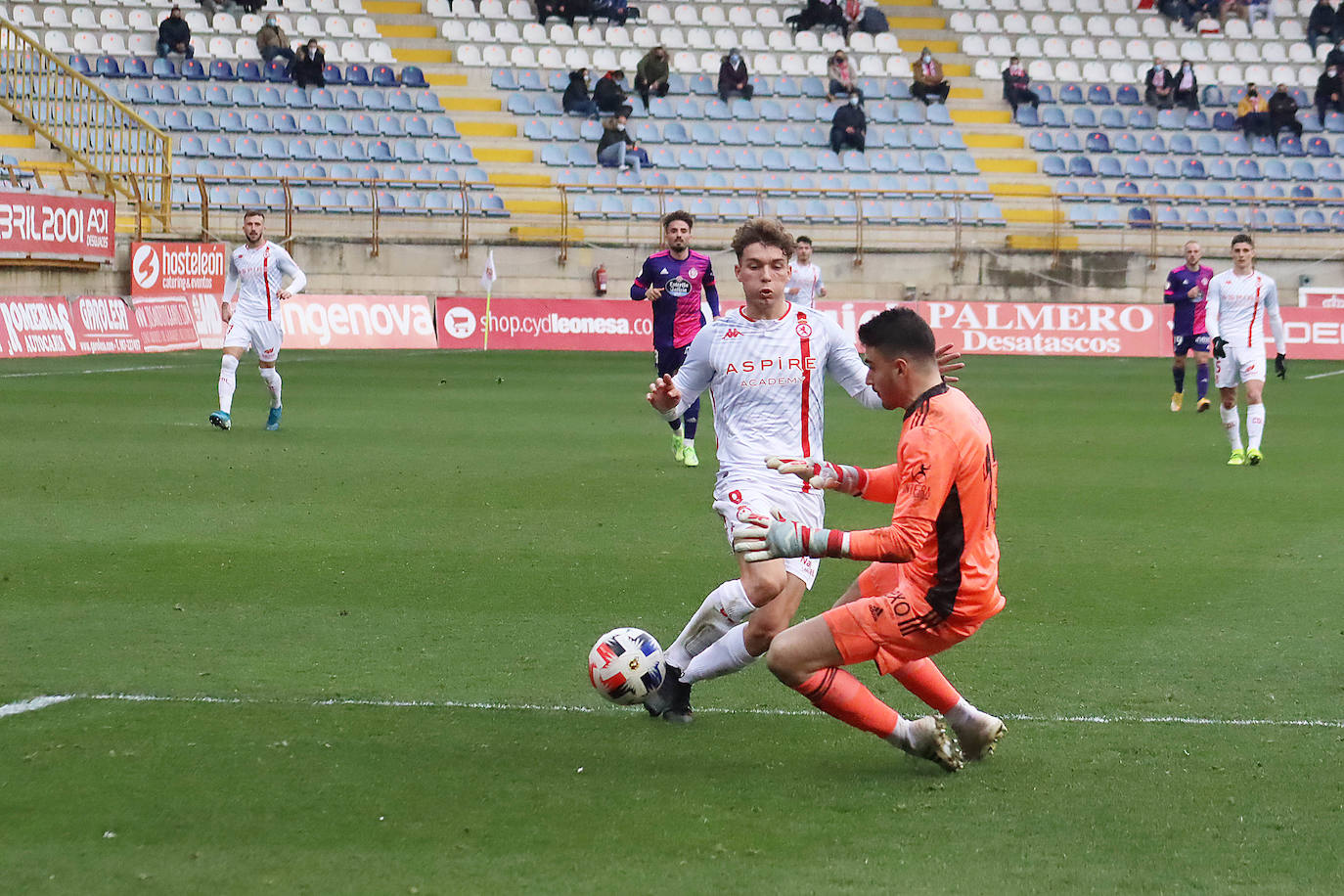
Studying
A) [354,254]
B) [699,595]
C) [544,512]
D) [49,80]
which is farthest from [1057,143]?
[699,595]

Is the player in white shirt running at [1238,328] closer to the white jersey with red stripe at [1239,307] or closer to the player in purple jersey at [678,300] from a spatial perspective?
the white jersey with red stripe at [1239,307]

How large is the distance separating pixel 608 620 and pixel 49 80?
2760 cm

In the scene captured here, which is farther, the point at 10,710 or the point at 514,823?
the point at 10,710

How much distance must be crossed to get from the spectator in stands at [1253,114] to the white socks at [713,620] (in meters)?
36.3

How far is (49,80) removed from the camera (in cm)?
3181

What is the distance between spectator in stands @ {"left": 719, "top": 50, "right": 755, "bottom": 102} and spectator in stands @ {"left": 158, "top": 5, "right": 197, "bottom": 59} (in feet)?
38.7

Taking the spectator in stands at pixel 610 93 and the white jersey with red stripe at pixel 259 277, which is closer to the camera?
the white jersey with red stripe at pixel 259 277

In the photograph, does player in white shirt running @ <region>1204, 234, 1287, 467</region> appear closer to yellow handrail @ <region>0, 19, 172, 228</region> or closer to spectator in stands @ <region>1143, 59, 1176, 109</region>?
yellow handrail @ <region>0, 19, 172, 228</region>

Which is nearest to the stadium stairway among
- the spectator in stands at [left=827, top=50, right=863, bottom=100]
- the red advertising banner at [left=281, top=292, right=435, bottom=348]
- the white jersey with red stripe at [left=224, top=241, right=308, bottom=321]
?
the spectator in stands at [left=827, top=50, right=863, bottom=100]

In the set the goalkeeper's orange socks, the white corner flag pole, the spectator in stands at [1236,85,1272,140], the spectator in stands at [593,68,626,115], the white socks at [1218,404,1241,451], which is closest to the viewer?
the goalkeeper's orange socks

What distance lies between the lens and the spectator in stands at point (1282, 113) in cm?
3866

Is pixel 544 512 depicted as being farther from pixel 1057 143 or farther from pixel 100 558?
pixel 1057 143

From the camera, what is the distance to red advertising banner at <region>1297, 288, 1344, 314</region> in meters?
35.2

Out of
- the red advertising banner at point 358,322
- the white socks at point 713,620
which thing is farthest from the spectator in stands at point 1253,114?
the white socks at point 713,620
